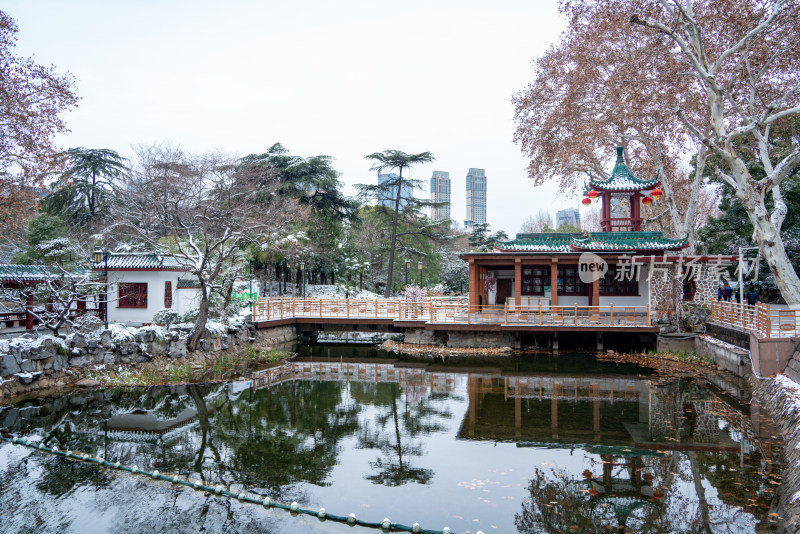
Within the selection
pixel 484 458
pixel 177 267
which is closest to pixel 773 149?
pixel 484 458

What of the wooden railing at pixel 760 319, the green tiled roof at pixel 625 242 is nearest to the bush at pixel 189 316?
the green tiled roof at pixel 625 242

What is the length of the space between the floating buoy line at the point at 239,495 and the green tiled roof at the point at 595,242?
605 inches

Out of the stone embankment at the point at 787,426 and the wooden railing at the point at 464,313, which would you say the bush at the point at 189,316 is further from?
the stone embankment at the point at 787,426

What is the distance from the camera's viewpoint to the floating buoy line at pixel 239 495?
5941 mm

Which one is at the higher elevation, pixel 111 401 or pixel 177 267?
pixel 177 267

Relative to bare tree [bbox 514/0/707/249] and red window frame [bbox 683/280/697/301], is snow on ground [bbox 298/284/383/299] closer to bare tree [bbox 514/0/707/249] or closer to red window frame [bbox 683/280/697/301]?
bare tree [bbox 514/0/707/249]

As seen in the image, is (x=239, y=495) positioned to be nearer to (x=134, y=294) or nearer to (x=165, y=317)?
(x=165, y=317)

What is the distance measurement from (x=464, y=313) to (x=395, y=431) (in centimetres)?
1046

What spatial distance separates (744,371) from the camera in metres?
13.2

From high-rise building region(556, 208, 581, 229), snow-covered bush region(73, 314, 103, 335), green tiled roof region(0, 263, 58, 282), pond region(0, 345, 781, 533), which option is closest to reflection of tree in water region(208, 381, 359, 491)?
pond region(0, 345, 781, 533)

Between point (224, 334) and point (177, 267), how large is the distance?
5015 millimetres

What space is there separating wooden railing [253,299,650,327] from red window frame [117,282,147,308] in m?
4.33

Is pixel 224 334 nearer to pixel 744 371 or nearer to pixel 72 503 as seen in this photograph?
pixel 72 503

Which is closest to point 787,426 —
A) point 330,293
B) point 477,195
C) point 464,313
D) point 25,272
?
point 464,313
